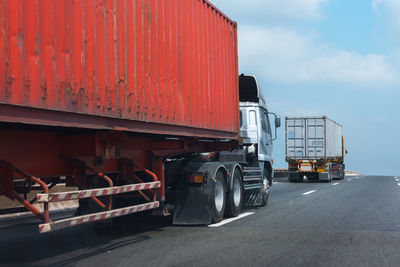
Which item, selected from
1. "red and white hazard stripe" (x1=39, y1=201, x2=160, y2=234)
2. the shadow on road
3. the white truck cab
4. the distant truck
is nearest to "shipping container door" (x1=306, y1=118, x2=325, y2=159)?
the distant truck

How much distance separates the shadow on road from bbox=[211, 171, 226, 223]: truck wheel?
3.35 ft

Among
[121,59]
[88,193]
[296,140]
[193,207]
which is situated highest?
[121,59]

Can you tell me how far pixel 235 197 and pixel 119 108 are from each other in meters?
4.81

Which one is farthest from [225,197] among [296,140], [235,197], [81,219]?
[296,140]

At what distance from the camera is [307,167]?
28625 millimetres

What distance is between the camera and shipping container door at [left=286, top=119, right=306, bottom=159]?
28.8 meters

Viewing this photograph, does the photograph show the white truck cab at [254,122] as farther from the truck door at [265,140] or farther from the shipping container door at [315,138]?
the shipping container door at [315,138]

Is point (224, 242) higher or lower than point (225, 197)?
lower

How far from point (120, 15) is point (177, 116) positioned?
2185mm

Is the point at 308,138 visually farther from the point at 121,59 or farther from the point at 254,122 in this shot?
the point at 121,59

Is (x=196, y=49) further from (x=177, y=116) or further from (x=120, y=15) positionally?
(x=120, y=15)

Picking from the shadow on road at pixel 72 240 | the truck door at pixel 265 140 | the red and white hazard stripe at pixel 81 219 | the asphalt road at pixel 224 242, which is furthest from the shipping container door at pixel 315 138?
the red and white hazard stripe at pixel 81 219

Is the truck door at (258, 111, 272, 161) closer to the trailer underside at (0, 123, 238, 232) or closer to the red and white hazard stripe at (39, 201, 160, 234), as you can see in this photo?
the trailer underside at (0, 123, 238, 232)

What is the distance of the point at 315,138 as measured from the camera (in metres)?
28.7
